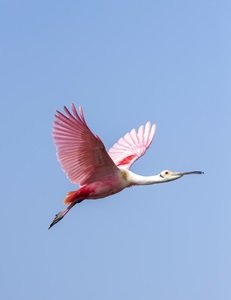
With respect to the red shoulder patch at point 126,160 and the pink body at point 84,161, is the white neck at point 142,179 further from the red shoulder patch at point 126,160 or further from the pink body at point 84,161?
the red shoulder patch at point 126,160

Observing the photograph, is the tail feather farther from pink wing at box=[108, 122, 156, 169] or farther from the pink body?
pink wing at box=[108, 122, 156, 169]

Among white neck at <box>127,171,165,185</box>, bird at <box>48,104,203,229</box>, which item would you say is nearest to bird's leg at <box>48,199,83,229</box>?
bird at <box>48,104,203,229</box>

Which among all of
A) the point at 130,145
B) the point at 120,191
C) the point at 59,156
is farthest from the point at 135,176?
the point at 130,145

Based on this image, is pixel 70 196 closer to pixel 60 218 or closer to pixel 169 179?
pixel 60 218

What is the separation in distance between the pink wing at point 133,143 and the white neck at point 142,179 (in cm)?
127

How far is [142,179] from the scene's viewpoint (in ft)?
43.9

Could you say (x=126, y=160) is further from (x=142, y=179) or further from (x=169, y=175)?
(x=142, y=179)

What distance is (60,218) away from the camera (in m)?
12.7

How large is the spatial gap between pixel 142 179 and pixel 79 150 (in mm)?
1164

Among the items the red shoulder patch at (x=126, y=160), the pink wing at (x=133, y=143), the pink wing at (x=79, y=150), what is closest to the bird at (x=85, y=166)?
the pink wing at (x=79, y=150)

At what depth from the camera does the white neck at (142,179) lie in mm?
13125

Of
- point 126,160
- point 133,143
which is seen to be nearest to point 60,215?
point 126,160

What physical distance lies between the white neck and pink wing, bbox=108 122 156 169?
127 centimetres

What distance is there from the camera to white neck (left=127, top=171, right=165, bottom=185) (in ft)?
43.1
